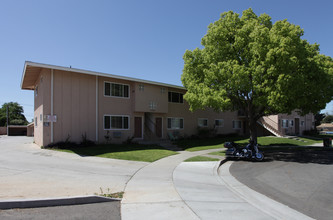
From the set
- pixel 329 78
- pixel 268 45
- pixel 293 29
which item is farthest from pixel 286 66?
pixel 329 78

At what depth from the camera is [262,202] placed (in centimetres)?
592

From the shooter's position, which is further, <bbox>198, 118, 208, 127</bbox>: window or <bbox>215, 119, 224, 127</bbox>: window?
<bbox>215, 119, 224, 127</bbox>: window

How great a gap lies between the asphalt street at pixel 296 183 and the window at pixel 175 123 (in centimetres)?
1257

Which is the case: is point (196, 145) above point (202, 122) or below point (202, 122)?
below

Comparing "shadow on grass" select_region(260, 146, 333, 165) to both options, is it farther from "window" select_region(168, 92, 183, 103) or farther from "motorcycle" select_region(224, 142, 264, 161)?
"window" select_region(168, 92, 183, 103)

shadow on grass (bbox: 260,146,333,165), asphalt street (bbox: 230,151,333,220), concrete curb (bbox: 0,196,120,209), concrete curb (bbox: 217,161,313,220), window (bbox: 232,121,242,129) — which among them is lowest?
shadow on grass (bbox: 260,146,333,165)

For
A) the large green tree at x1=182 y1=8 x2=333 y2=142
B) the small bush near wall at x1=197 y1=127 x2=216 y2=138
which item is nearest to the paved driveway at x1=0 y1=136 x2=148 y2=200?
the large green tree at x1=182 y1=8 x2=333 y2=142

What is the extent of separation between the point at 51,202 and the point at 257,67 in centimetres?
1172

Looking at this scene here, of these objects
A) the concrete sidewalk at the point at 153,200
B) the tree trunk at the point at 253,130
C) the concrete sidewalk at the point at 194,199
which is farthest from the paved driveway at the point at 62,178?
the tree trunk at the point at 253,130

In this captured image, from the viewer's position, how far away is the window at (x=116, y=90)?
18.9 metres

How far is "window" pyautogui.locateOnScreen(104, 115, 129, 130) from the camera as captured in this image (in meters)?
18.7

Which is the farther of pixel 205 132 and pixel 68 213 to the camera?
pixel 205 132

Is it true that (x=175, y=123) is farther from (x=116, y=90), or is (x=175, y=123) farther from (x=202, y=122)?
(x=116, y=90)

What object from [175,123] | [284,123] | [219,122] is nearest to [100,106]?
[175,123]
